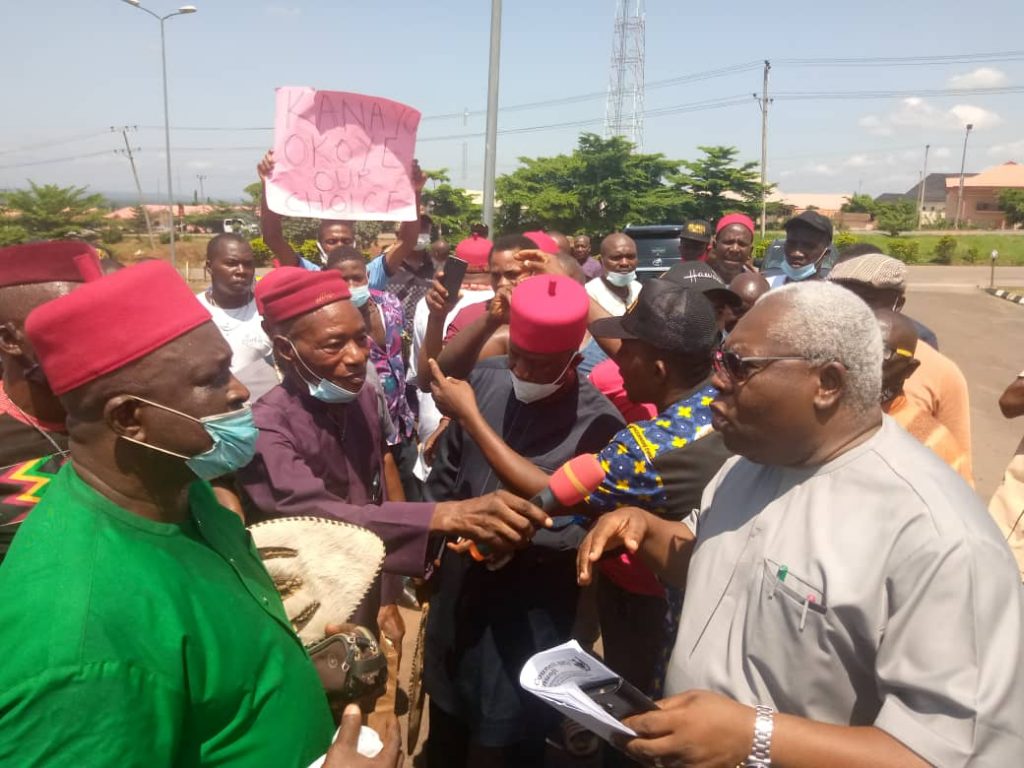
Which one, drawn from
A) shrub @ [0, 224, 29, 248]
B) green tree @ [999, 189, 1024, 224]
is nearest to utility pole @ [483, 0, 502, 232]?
shrub @ [0, 224, 29, 248]

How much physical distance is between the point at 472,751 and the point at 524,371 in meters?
1.38

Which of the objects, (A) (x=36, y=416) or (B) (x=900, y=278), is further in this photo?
(B) (x=900, y=278)

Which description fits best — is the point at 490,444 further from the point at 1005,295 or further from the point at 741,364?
the point at 1005,295

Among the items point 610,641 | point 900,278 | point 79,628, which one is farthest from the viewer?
point 900,278

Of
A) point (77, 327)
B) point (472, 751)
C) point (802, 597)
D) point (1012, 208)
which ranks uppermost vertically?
point (1012, 208)

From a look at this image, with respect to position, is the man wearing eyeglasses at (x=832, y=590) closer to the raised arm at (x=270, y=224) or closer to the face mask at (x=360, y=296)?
the face mask at (x=360, y=296)

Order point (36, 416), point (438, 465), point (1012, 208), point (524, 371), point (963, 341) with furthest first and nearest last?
point (1012, 208)
point (963, 341)
point (438, 465)
point (524, 371)
point (36, 416)

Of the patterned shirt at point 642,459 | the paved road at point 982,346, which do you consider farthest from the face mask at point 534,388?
the paved road at point 982,346

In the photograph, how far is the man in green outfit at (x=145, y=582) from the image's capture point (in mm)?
1165

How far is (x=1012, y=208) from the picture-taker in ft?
179

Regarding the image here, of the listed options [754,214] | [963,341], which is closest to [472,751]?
[963,341]

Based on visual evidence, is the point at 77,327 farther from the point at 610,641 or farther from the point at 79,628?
the point at 610,641

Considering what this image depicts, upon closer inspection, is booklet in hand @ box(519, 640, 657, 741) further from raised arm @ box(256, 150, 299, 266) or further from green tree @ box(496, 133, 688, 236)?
green tree @ box(496, 133, 688, 236)

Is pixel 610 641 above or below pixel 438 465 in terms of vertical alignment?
below
